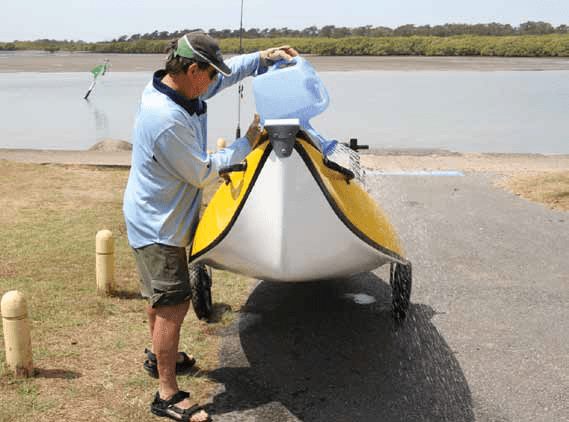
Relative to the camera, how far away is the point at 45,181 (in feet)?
37.7

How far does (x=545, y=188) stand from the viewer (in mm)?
10961

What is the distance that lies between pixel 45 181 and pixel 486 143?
13.4 metres

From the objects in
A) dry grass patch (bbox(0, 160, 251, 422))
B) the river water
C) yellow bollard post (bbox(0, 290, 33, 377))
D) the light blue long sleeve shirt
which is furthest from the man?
the river water

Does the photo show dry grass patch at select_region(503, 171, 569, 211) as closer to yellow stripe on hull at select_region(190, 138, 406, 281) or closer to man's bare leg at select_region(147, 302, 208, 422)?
yellow stripe on hull at select_region(190, 138, 406, 281)

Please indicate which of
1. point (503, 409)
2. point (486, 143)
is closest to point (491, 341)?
point (503, 409)

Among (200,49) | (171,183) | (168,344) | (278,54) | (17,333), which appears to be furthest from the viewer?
(278,54)

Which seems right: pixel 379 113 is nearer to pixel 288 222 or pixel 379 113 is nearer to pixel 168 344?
pixel 288 222

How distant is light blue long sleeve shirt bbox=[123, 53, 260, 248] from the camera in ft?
12.1

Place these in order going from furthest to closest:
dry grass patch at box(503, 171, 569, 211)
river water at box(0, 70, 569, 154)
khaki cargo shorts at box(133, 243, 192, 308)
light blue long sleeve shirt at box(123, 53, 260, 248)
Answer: river water at box(0, 70, 569, 154) < dry grass patch at box(503, 171, 569, 211) < khaki cargo shorts at box(133, 243, 192, 308) < light blue long sleeve shirt at box(123, 53, 260, 248)

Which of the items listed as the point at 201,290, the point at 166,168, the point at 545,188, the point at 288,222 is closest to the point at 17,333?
the point at 201,290

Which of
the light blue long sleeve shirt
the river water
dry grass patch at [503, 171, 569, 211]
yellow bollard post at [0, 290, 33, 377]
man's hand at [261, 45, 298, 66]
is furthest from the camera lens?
the river water

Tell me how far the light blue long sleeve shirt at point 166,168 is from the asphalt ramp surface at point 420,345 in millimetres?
1259

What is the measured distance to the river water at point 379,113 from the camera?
20.5 meters

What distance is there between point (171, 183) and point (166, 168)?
0.37 ft
